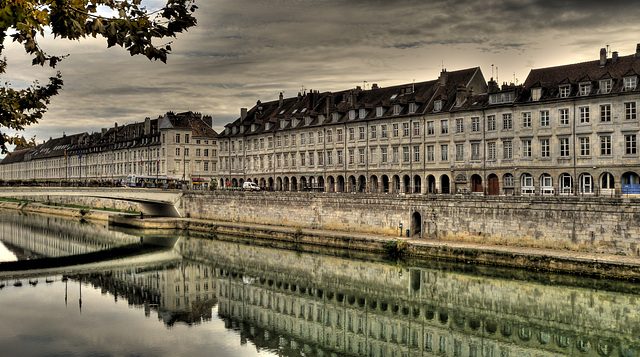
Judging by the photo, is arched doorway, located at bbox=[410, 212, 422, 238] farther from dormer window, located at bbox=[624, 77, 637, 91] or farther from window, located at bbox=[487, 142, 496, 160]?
dormer window, located at bbox=[624, 77, 637, 91]

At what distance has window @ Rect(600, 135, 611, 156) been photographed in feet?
113

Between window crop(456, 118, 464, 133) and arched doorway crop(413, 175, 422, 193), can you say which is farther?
arched doorway crop(413, 175, 422, 193)

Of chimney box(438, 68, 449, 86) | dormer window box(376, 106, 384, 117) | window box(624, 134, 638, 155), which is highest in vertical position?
chimney box(438, 68, 449, 86)

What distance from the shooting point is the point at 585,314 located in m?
20.4

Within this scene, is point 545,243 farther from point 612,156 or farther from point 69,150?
point 69,150

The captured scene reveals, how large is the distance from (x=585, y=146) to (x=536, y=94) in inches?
191

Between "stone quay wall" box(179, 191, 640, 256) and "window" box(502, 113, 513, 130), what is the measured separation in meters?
9.50

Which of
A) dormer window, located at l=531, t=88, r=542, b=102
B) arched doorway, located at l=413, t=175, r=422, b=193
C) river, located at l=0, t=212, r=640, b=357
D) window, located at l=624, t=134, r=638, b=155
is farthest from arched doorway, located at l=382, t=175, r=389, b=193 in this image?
window, located at l=624, t=134, r=638, b=155

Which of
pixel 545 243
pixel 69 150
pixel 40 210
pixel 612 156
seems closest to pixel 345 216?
pixel 545 243

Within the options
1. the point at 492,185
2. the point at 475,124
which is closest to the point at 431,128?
the point at 475,124

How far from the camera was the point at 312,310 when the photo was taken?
22.9m

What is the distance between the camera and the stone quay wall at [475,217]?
26.4 m

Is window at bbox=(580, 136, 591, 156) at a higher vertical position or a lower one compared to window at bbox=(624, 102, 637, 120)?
lower

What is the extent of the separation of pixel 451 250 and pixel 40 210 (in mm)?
58433
